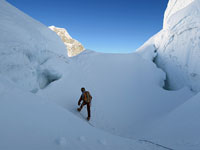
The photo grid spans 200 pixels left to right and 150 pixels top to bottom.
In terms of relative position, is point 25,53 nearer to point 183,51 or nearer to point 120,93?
point 120,93

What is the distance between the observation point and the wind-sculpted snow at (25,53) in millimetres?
4466

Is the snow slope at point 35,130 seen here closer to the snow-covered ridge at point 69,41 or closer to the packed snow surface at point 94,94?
the packed snow surface at point 94,94

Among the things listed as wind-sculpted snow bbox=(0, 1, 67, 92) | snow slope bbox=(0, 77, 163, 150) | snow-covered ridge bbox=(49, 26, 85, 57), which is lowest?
snow slope bbox=(0, 77, 163, 150)

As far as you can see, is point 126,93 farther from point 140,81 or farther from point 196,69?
point 196,69

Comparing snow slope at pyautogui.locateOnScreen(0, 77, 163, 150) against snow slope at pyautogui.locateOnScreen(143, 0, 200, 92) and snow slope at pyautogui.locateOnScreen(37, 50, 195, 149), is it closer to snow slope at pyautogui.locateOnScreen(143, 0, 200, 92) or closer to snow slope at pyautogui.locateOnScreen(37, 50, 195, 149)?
snow slope at pyautogui.locateOnScreen(37, 50, 195, 149)

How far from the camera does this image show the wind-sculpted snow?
14.7 feet

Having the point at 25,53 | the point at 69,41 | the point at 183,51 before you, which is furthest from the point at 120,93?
the point at 69,41

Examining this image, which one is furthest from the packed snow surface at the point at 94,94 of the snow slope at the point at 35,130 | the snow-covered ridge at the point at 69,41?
the snow-covered ridge at the point at 69,41

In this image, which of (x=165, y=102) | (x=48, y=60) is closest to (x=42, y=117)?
(x=48, y=60)

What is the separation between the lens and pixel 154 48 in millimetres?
12461

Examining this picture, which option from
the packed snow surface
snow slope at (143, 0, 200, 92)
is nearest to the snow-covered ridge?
the packed snow surface

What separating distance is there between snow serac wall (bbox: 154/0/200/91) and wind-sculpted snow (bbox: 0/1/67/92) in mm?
7940

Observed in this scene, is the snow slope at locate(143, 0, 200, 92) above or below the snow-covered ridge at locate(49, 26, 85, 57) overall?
below

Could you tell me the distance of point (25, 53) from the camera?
5.15m
